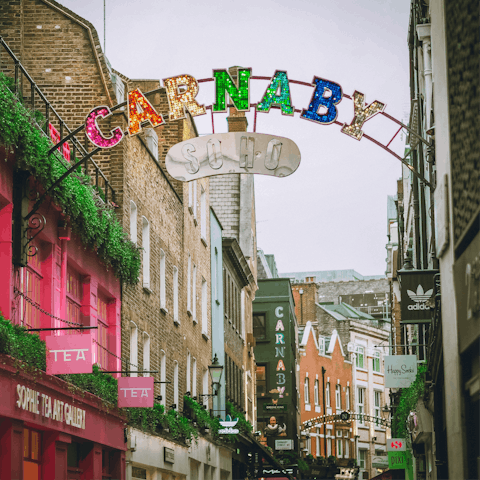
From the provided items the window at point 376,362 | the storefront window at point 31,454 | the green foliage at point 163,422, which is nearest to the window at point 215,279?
the green foliage at point 163,422

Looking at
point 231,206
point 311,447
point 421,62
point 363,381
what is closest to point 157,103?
point 421,62

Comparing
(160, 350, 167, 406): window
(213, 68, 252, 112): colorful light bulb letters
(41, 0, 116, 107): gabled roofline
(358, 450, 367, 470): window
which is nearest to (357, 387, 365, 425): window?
(358, 450, 367, 470): window

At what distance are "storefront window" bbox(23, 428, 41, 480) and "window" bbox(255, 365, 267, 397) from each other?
142ft

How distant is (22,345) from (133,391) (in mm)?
5596

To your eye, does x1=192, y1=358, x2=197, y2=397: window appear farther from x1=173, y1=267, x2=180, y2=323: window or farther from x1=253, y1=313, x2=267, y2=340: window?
x1=253, y1=313, x2=267, y2=340: window

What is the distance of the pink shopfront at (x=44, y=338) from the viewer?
1354 centimetres

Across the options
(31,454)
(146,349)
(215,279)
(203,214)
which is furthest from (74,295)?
(215,279)

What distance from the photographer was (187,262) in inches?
1175

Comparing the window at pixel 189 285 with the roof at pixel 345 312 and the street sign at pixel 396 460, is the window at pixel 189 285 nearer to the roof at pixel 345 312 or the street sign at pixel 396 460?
the street sign at pixel 396 460

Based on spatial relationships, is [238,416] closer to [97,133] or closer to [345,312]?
[97,133]

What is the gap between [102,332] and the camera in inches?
779

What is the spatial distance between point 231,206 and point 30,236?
34197 millimetres

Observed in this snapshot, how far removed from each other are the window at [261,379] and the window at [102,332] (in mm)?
38454

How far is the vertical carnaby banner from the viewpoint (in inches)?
534
